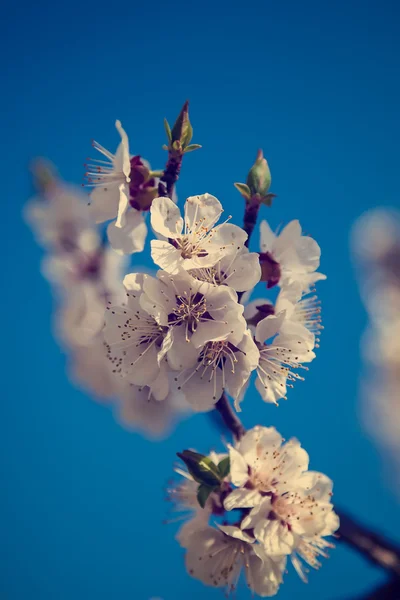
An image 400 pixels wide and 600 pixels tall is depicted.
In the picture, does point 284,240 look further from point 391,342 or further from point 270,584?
point 391,342

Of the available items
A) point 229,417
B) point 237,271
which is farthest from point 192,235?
point 229,417

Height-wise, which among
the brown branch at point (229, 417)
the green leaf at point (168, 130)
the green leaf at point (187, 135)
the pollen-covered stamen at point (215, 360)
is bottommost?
the brown branch at point (229, 417)

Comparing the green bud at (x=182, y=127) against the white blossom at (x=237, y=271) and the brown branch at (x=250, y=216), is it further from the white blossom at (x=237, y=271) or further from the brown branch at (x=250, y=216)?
the white blossom at (x=237, y=271)

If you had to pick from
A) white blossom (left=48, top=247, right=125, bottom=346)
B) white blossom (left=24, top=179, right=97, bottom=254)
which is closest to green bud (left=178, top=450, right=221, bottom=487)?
white blossom (left=48, top=247, right=125, bottom=346)

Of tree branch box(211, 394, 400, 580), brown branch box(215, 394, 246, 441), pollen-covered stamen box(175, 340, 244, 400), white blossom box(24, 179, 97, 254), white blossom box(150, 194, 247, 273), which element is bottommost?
tree branch box(211, 394, 400, 580)

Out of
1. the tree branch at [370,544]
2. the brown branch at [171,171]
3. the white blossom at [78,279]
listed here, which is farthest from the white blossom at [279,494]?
the white blossom at [78,279]

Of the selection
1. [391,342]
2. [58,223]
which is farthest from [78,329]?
[391,342]

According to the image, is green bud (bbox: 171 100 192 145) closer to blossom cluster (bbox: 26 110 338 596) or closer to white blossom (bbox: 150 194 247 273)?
blossom cluster (bbox: 26 110 338 596)

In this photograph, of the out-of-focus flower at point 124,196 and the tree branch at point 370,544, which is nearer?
the out-of-focus flower at point 124,196
